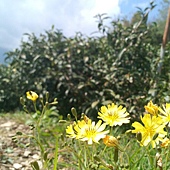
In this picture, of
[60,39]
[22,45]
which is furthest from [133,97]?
[22,45]

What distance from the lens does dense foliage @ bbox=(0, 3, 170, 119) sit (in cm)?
263

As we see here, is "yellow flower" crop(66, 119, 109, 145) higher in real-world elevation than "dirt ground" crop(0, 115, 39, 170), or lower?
higher

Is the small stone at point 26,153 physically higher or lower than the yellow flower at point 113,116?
lower

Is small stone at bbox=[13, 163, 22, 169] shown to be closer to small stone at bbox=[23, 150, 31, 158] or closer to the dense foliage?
small stone at bbox=[23, 150, 31, 158]

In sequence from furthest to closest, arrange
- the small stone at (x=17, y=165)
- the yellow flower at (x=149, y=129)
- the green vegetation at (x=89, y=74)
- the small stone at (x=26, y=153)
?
the green vegetation at (x=89, y=74)
the small stone at (x=26, y=153)
the small stone at (x=17, y=165)
the yellow flower at (x=149, y=129)

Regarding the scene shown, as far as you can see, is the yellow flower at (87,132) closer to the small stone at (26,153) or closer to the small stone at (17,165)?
the small stone at (17,165)

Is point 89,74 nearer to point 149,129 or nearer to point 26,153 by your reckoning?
point 26,153

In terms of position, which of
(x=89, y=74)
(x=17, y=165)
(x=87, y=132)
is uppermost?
(x=89, y=74)

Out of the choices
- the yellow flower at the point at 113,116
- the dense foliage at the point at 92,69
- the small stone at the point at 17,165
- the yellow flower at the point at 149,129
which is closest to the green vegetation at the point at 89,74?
the dense foliage at the point at 92,69

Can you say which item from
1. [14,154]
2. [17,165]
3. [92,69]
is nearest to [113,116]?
[17,165]

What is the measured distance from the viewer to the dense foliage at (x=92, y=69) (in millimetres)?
2627

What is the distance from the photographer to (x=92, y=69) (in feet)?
9.64

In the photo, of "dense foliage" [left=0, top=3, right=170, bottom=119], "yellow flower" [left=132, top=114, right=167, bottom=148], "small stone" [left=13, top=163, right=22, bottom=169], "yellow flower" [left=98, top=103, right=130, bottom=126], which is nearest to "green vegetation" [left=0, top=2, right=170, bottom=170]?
"dense foliage" [left=0, top=3, right=170, bottom=119]

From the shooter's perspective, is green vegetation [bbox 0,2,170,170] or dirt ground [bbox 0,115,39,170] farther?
green vegetation [bbox 0,2,170,170]
